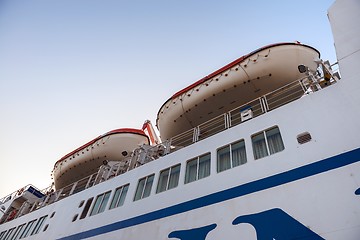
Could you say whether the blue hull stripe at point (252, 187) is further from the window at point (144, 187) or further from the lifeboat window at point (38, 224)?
the lifeboat window at point (38, 224)

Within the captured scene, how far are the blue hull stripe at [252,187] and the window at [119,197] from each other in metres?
0.79

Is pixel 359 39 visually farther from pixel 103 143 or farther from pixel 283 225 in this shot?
pixel 103 143

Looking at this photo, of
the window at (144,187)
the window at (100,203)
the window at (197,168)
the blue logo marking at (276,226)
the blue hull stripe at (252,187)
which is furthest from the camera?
the window at (100,203)

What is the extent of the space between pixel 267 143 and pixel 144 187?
3930 millimetres

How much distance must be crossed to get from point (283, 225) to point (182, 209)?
96.8 inches

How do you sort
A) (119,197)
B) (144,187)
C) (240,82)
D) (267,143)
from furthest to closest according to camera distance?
(240,82)
(119,197)
(144,187)
(267,143)

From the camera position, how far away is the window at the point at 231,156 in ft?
20.5

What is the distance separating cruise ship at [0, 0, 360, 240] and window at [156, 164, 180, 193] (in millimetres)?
35

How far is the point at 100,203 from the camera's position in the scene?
352 inches

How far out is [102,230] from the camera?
7.71 meters

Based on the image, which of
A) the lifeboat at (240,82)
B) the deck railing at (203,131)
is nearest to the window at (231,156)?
the deck railing at (203,131)

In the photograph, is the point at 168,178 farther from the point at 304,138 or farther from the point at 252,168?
the point at 304,138

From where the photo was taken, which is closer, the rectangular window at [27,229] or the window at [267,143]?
the window at [267,143]

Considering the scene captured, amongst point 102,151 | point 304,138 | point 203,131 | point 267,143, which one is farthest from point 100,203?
point 304,138
